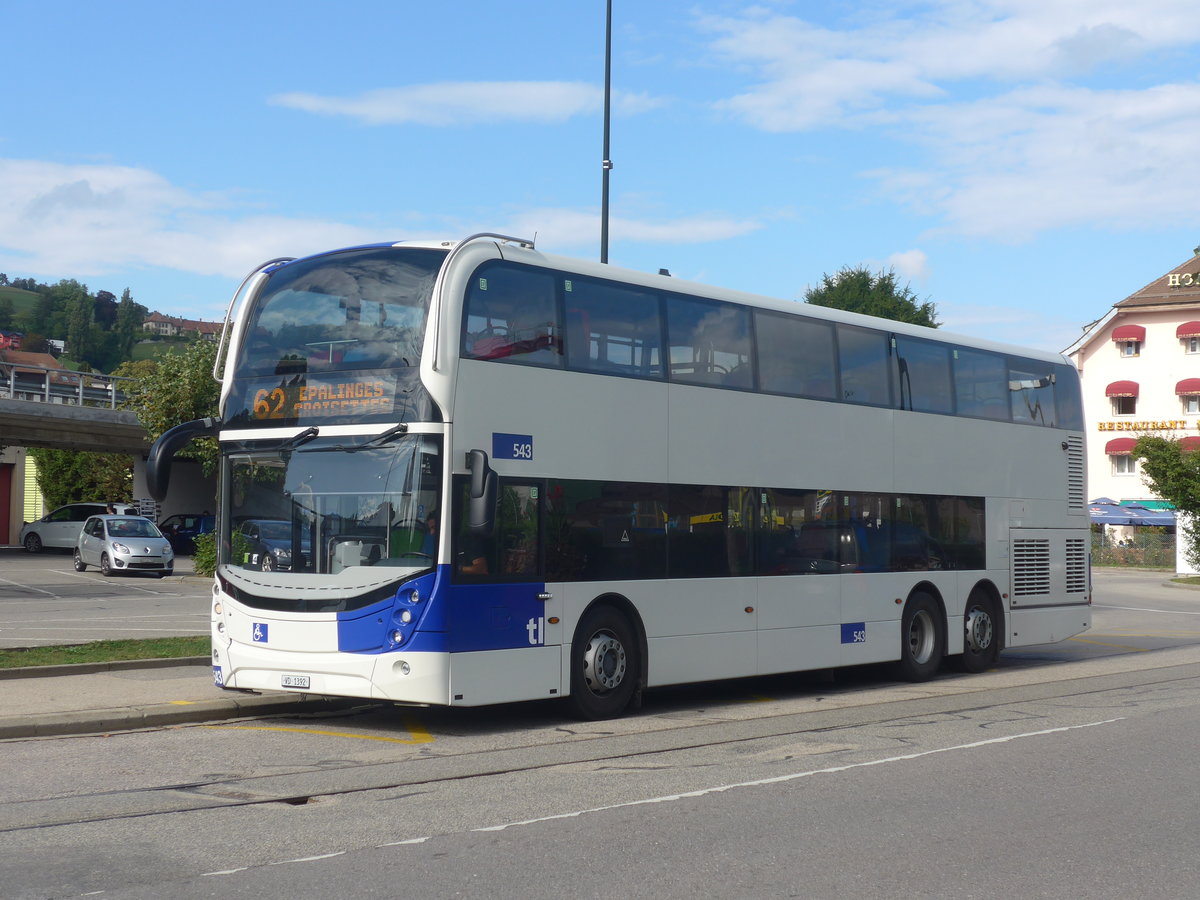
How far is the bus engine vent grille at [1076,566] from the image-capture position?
19.5m

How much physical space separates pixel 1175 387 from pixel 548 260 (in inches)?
2426

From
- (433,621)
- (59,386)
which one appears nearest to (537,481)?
(433,621)

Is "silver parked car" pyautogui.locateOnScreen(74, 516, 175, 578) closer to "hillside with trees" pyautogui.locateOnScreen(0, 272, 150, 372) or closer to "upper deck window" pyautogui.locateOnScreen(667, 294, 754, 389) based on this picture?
"upper deck window" pyautogui.locateOnScreen(667, 294, 754, 389)

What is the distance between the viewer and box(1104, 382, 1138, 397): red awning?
6750cm

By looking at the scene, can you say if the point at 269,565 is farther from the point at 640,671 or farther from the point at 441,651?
the point at 640,671

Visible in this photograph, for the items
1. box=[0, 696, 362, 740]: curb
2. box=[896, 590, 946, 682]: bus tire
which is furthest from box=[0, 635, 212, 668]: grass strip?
box=[896, 590, 946, 682]: bus tire

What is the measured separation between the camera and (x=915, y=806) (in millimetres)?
8266

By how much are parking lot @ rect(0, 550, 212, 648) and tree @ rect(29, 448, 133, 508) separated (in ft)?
81.0

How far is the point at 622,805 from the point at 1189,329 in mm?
64804

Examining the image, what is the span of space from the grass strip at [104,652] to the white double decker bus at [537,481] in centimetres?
364

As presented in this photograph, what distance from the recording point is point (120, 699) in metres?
12.2

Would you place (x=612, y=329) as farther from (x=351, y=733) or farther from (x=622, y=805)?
(x=622, y=805)

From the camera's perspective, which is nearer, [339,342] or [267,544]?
[339,342]

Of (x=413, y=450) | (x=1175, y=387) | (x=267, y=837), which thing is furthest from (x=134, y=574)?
(x=1175, y=387)
